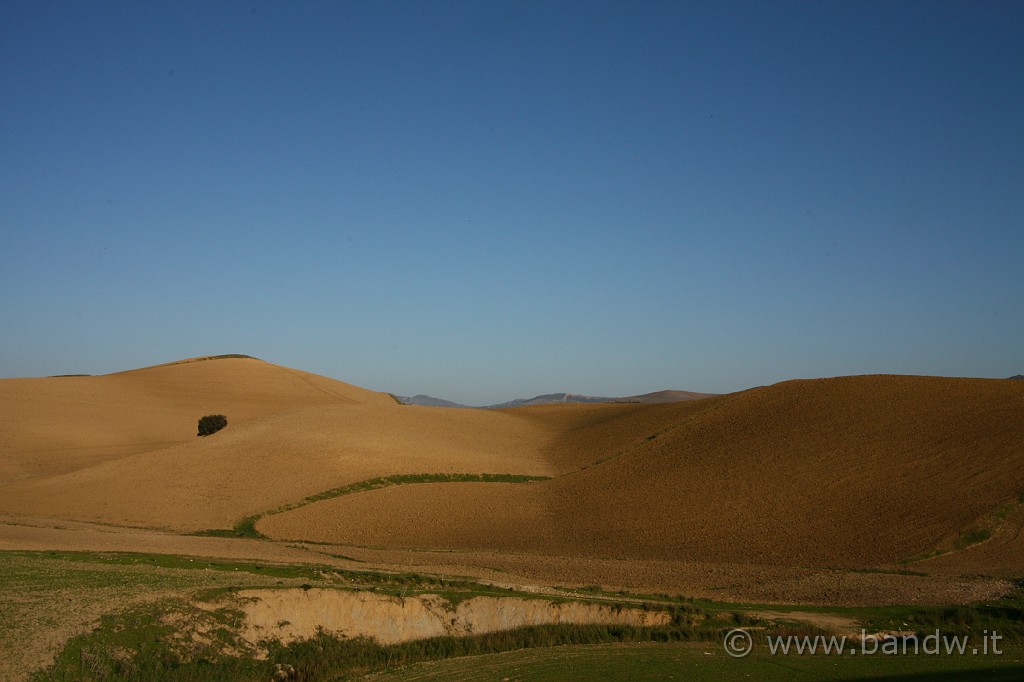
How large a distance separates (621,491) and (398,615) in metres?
26.6

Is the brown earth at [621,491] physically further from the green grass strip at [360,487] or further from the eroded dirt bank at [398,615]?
the eroded dirt bank at [398,615]

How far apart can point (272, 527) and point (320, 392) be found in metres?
65.3

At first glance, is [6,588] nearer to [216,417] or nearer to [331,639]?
[331,639]

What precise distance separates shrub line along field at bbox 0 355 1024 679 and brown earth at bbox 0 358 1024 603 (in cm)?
19

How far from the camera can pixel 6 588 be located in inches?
645

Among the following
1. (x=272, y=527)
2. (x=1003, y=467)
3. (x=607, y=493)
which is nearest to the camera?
(x=1003, y=467)

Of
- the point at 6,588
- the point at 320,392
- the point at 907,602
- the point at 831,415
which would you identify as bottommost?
the point at 907,602

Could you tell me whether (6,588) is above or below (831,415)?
below

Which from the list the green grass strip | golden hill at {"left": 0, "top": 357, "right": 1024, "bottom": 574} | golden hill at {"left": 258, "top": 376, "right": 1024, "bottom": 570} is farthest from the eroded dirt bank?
the green grass strip

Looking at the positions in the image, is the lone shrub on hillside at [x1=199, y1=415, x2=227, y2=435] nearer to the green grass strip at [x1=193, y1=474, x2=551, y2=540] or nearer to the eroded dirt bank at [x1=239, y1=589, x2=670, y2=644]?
the green grass strip at [x1=193, y1=474, x2=551, y2=540]

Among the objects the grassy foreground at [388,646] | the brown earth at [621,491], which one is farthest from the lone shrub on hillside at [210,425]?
the grassy foreground at [388,646]

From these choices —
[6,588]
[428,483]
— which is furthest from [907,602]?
[428,483]

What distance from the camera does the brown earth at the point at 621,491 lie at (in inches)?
1063

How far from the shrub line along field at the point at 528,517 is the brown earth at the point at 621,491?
188 millimetres
